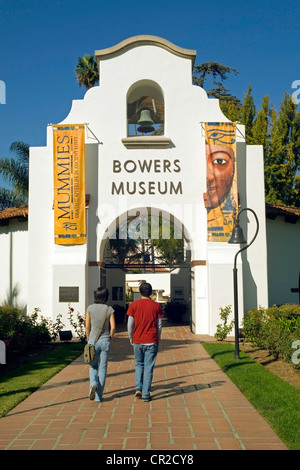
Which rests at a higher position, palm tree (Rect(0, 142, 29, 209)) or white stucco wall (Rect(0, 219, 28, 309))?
palm tree (Rect(0, 142, 29, 209))

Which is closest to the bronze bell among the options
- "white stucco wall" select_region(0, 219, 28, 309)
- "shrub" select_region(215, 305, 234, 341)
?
"white stucco wall" select_region(0, 219, 28, 309)

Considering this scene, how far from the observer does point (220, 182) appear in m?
16.3

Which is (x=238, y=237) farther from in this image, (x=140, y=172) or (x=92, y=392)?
(x=140, y=172)

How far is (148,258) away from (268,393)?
2659 cm

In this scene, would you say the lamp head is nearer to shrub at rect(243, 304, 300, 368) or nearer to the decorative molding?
shrub at rect(243, 304, 300, 368)

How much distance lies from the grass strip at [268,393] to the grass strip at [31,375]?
3.64 metres

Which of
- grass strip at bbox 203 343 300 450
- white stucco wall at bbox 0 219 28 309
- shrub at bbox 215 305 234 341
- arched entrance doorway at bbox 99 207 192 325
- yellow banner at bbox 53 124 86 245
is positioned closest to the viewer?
grass strip at bbox 203 343 300 450

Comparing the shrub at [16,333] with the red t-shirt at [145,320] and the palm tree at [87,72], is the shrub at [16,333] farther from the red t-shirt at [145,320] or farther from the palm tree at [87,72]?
the palm tree at [87,72]

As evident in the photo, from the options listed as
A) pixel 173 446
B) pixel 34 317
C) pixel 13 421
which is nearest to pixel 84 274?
pixel 34 317

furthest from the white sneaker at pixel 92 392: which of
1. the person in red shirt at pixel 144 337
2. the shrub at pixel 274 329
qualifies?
the shrub at pixel 274 329

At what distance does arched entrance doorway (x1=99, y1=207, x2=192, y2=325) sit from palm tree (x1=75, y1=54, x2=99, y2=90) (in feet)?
30.0

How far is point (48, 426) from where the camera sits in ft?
20.9

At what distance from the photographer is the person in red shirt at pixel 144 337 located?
25.4 ft

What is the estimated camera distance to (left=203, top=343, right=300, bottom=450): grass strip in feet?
20.0
